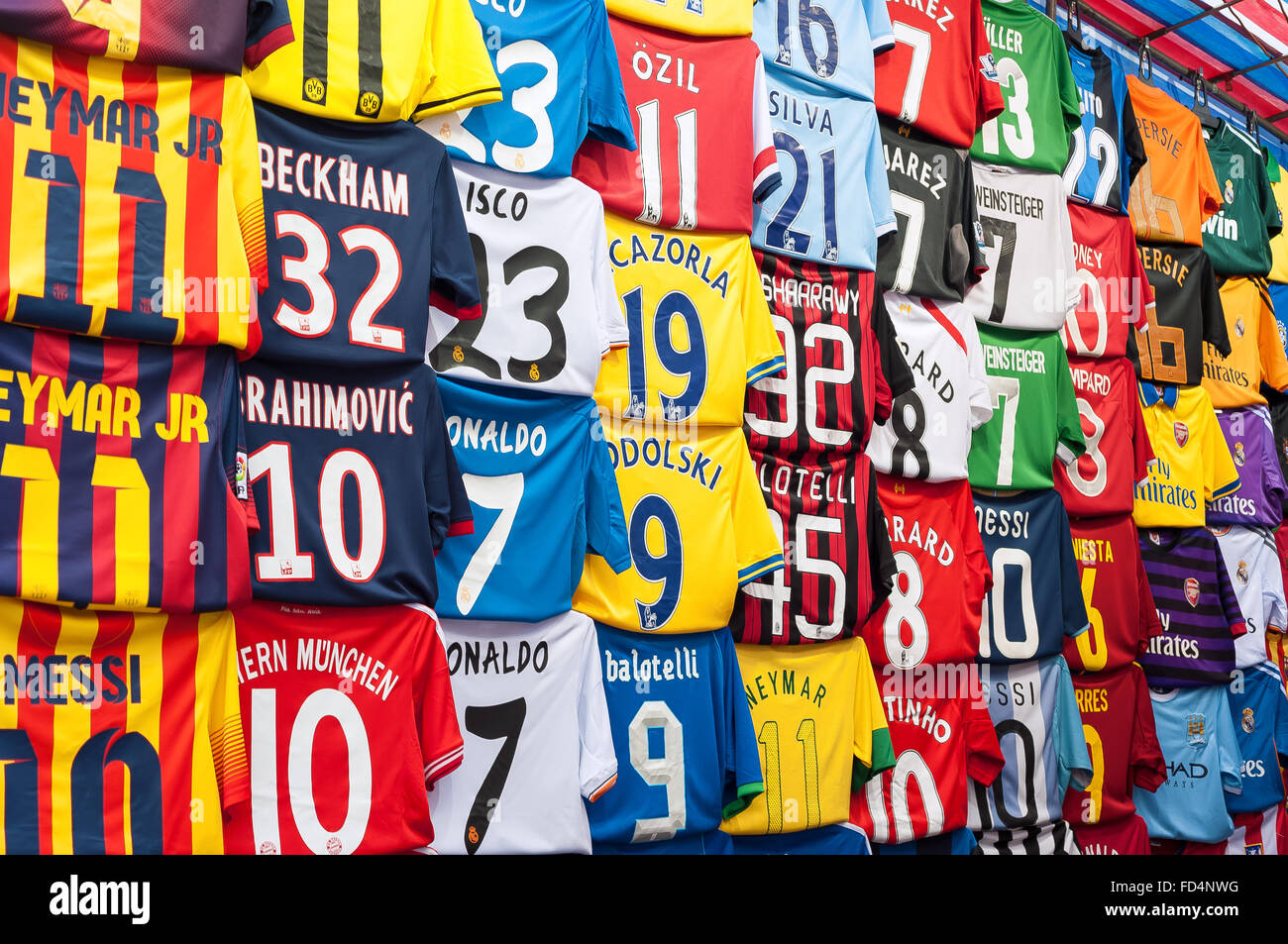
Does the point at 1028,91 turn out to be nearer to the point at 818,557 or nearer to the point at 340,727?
the point at 818,557

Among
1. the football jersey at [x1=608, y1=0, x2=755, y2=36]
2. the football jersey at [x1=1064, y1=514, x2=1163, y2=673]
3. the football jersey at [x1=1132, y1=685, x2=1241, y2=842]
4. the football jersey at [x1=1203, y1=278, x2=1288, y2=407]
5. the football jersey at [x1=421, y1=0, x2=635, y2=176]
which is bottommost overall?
the football jersey at [x1=1132, y1=685, x2=1241, y2=842]

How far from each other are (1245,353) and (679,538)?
359 cm

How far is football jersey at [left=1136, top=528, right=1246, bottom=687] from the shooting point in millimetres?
4746

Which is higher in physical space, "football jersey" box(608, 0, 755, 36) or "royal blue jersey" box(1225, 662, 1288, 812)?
"football jersey" box(608, 0, 755, 36)

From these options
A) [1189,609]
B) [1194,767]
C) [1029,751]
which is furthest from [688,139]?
[1194,767]

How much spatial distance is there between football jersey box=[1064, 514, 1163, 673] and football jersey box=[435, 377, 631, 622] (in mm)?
2217

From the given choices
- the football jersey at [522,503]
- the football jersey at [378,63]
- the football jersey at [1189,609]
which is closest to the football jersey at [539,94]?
the football jersey at [378,63]

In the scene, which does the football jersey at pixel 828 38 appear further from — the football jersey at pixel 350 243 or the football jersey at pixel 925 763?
the football jersey at pixel 925 763

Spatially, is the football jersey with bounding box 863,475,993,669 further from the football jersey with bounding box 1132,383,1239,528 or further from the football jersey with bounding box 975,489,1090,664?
the football jersey with bounding box 1132,383,1239,528

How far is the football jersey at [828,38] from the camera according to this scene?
362cm

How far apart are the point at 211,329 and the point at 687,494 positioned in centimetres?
138

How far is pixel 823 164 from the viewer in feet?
12.0

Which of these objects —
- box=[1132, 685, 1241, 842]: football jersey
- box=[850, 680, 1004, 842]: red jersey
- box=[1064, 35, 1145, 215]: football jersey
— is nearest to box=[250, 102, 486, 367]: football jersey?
box=[850, 680, 1004, 842]: red jersey

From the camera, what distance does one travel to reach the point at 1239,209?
554 cm
